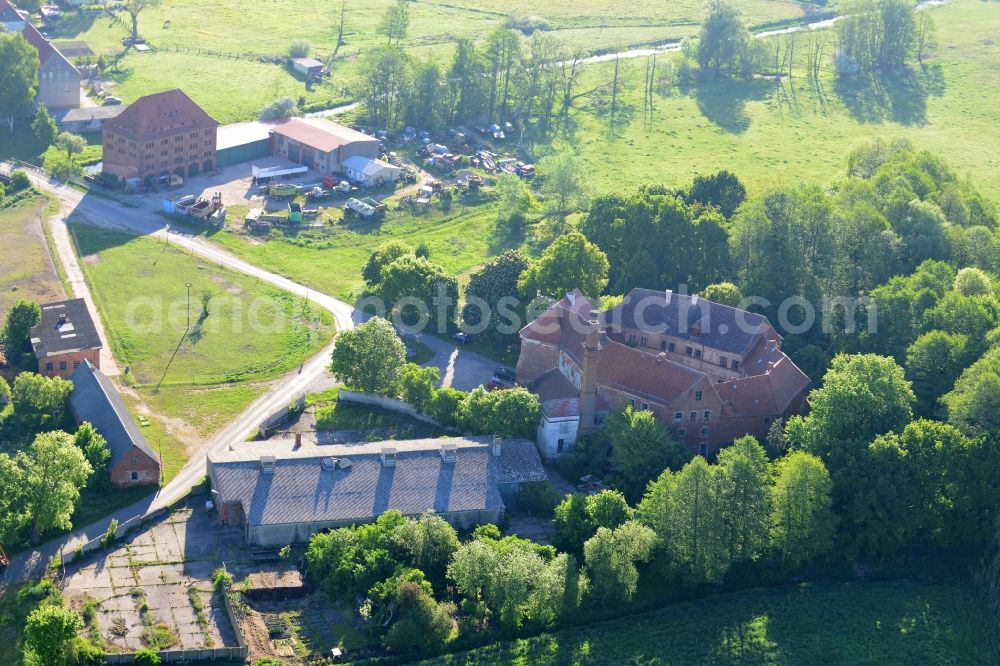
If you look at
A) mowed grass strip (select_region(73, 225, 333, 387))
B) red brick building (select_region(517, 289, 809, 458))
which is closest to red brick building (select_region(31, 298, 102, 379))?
mowed grass strip (select_region(73, 225, 333, 387))

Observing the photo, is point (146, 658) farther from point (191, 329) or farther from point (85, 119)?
point (85, 119)

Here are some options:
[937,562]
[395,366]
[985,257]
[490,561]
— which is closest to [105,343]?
[395,366]

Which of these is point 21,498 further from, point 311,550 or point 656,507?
point 656,507

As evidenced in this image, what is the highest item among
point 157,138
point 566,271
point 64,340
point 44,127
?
point 157,138

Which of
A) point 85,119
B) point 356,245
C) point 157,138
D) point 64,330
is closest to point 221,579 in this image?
point 64,330

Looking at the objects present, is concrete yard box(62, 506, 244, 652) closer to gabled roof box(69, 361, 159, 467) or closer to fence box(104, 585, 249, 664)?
fence box(104, 585, 249, 664)

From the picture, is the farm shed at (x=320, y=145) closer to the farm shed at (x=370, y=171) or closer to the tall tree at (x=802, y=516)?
the farm shed at (x=370, y=171)
